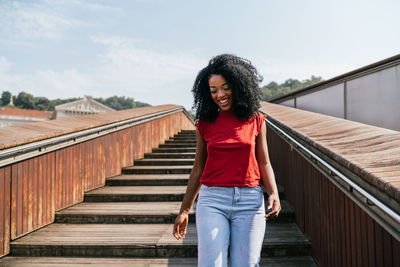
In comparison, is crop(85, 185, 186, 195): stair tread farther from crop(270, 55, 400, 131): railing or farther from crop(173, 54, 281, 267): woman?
crop(270, 55, 400, 131): railing

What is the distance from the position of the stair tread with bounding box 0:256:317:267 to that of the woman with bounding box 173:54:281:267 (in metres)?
1.13

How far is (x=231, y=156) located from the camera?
1358mm

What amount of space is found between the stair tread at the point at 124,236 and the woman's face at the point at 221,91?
1531 mm

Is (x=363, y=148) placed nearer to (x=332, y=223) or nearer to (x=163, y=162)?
(x=332, y=223)

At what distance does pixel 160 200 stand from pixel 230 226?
230cm

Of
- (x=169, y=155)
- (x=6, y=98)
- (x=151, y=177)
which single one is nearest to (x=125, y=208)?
(x=151, y=177)

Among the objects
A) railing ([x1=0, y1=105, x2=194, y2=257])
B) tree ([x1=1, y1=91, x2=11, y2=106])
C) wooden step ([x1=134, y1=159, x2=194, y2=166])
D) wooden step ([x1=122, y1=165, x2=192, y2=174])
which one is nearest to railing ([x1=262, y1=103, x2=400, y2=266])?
wooden step ([x1=122, y1=165, x2=192, y2=174])

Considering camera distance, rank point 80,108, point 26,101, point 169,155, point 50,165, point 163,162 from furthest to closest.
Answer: point 26,101 → point 80,108 → point 169,155 → point 163,162 → point 50,165

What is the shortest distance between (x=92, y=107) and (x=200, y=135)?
229 ft

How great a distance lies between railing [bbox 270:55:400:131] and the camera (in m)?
3.28

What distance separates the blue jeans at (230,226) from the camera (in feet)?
4.13

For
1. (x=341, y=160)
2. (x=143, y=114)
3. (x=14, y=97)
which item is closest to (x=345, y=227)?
(x=341, y=160)

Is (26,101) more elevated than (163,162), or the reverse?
(26,101)

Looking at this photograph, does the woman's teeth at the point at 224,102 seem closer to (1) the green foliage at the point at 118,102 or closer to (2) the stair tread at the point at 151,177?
(2) the stair tread at the point at 151,177
